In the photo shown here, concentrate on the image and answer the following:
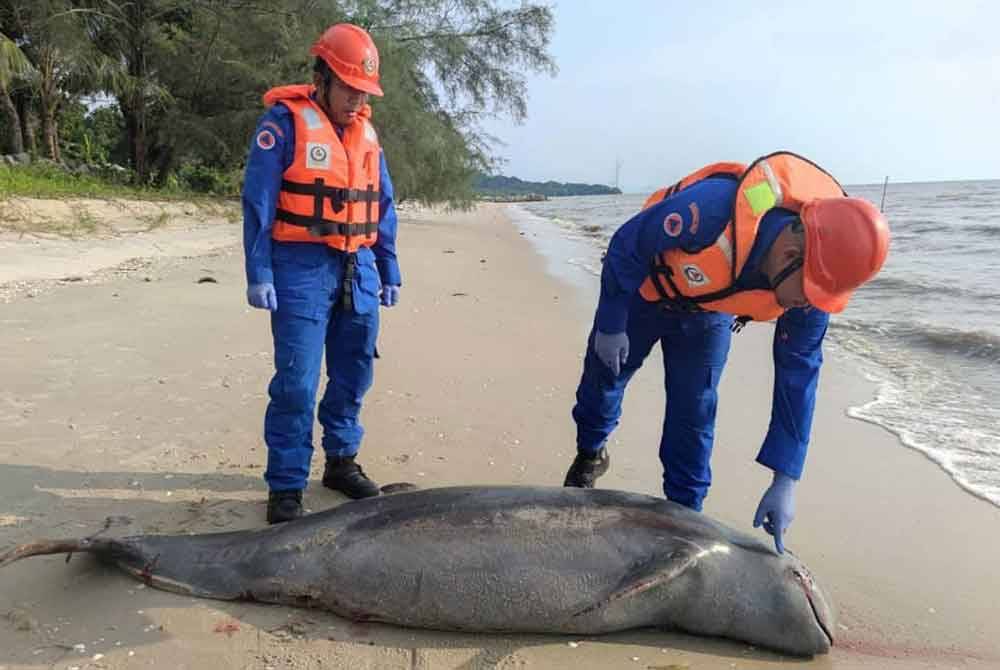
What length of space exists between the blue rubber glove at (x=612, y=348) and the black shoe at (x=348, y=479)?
140cm

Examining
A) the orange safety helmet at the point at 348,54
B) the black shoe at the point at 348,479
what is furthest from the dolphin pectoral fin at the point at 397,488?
the orange safety helmet at the point at 348,54

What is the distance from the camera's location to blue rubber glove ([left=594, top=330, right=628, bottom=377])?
349 centimetres

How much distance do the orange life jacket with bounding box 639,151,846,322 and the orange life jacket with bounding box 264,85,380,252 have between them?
1507mm

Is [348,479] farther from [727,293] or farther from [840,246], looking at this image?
[840,246]

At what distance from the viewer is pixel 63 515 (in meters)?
3.61

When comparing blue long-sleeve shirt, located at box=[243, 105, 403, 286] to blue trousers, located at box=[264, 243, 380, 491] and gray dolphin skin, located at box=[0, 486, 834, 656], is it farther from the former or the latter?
gray dolphin skin, located at box=[0, 486, 834, 656]

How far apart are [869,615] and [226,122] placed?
62.1 ft

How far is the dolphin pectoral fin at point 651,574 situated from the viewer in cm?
285

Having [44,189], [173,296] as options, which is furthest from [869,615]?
[44,189]

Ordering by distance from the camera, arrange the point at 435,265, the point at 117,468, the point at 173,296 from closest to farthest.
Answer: the point at 117,468 → the point at 173,296 → the point at 435,265

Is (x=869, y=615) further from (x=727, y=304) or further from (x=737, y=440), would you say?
(x=737, y=440)

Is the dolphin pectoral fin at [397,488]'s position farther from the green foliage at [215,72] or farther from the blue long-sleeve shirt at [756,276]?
the green foliage at [215,72]

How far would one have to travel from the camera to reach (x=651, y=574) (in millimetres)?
2863

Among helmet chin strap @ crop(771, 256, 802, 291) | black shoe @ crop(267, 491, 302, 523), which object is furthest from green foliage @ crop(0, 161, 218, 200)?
helmet chin strap @ crop(771, 256, 802, 291)
